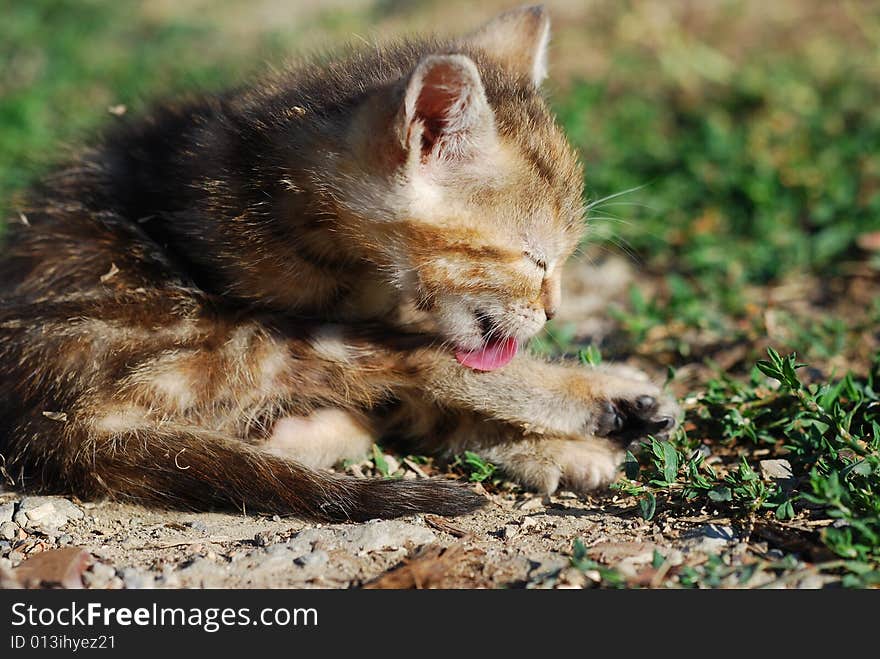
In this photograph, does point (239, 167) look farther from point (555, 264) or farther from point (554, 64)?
point (554, 64)

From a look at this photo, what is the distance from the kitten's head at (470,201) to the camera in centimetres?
257

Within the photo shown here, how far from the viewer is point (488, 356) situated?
119 inches

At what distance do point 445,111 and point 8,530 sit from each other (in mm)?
1665

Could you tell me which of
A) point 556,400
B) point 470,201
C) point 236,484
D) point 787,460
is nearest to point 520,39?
point 470,201

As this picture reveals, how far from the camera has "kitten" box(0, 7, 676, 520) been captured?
270cm

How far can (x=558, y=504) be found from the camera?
9.36 ft

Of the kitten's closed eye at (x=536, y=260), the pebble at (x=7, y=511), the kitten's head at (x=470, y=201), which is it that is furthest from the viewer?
the kitten's closed eye at (x=536, y=260)

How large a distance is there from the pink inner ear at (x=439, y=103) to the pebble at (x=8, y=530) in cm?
153

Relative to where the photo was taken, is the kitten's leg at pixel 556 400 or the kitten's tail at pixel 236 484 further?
the kitten's leg at pixel 556 400

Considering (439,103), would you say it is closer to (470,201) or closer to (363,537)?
(470,201)

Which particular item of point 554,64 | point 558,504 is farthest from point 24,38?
point 558,504

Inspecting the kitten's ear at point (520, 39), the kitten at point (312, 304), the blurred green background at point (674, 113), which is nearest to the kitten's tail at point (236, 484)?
the kitten at point (312, 304)

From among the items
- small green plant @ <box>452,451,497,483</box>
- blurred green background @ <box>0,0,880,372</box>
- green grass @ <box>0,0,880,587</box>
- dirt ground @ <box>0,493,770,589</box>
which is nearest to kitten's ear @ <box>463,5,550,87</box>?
blurred green background @ <box>0,0,880,372</box>

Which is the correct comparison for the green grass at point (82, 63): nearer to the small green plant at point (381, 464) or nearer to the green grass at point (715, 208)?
the green grass at point (715, 208)
